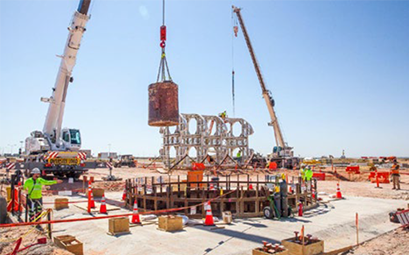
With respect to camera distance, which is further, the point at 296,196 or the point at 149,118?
the point at 296,196

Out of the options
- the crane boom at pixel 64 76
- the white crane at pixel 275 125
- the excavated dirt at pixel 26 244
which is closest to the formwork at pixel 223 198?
the excavated dirt at pixel 26 244

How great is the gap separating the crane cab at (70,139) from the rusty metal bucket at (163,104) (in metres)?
16.8

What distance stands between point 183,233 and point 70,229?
336cm

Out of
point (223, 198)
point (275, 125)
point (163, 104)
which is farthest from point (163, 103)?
point (275, 125)

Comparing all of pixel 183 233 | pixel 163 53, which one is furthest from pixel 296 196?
pixel 163 53

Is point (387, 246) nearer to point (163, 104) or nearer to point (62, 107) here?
point (163, 104)

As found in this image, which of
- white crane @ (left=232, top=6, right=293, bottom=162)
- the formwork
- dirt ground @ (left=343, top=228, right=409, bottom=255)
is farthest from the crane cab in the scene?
white crane @ (left=232, top=6, right=293, bottom=162)

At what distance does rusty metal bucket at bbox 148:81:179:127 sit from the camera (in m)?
11.1

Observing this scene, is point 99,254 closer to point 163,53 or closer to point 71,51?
point 163,53

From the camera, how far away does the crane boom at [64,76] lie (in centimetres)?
2239

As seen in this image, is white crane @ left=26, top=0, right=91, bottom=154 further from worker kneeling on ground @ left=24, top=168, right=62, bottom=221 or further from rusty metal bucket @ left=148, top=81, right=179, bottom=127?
worker kneeling on ground @ left=24, top=168, right=62, bottom=221

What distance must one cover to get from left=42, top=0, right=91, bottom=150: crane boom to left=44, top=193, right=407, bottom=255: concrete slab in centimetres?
1368

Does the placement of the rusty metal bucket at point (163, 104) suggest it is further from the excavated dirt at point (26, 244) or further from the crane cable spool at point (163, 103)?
the excavated dirt at point (26, 244)

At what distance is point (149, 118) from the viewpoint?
11.4 m
